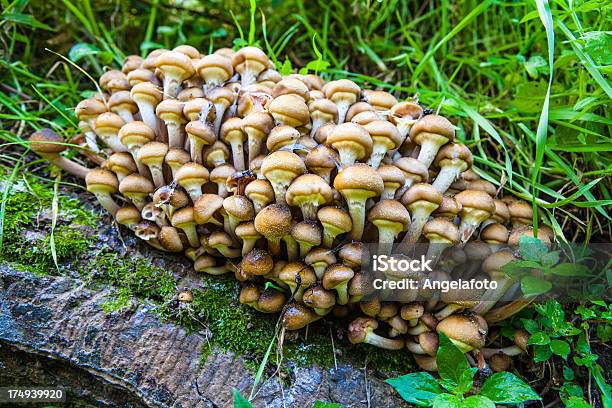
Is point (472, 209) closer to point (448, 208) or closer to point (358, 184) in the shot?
point (448, 208)

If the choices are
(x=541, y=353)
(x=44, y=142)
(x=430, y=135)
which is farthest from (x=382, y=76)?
(x=44, y=142)

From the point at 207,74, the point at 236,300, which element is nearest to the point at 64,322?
the point at 236,300

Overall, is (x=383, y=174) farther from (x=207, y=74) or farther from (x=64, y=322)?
(x=64, y=322)

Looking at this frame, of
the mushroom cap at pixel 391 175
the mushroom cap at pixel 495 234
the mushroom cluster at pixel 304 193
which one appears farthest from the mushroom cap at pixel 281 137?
the mushroom cap at pixel 495 234

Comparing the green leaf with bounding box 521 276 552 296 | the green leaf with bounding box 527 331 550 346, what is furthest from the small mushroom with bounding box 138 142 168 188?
the green leaf with bounding box 527 331 550 346

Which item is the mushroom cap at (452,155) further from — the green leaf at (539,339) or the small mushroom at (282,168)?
the green leaf at (539,339)
